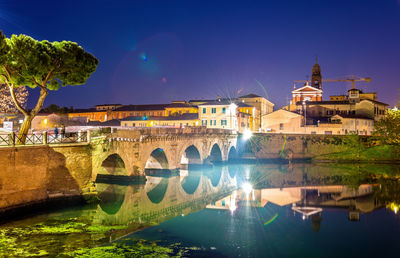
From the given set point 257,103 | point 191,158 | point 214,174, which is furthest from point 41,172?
point 257,103

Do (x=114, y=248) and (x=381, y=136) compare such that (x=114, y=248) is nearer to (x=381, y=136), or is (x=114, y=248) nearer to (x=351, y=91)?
(x=381, y=136)

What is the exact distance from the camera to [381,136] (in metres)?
70.2

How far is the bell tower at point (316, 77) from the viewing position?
420ft

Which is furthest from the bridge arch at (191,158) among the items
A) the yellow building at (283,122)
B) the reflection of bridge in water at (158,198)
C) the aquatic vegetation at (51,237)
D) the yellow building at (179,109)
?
the yellow building at (179,109)

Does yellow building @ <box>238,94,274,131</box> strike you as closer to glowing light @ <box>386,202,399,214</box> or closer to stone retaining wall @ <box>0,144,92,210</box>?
glowing light @ <box>386,202,399,214</box>

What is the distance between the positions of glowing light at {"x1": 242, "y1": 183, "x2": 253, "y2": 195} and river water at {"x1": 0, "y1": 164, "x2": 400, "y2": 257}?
Result: 0.12 meters

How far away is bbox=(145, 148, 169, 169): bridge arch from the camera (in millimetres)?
47156

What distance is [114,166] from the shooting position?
4081 centimetres

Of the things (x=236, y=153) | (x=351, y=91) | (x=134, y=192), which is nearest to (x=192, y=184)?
(x=134, y=192)

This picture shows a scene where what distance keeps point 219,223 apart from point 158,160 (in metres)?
23.2

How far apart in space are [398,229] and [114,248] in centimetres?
2054

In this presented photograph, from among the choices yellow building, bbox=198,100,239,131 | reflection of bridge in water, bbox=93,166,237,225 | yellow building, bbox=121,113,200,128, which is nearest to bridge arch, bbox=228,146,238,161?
yellow building, bbox=198,100,239,131

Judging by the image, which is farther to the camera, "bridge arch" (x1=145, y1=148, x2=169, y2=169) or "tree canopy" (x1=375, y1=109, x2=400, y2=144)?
"tree canopy" (x1=375, y1=109, x2=400, y2=144)

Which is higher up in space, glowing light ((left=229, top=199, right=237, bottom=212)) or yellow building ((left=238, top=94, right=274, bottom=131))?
yellow building ((left=238, top=94, right=274, bottom=131))
